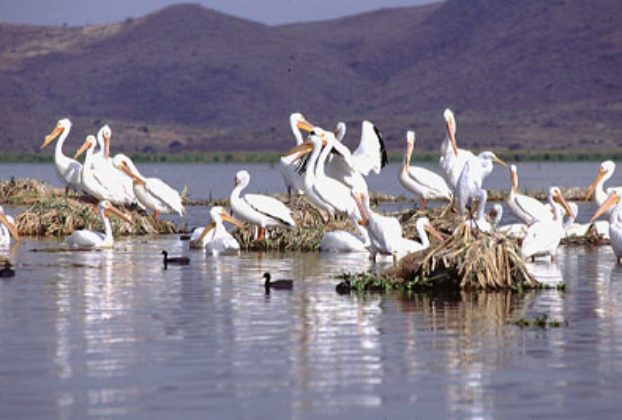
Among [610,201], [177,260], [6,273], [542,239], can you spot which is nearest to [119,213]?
[177,260]

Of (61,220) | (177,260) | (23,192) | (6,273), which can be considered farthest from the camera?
(23,192)

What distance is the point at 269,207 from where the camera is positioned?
18.4 metres

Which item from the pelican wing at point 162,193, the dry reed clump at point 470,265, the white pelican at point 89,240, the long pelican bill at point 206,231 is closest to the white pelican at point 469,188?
the dry reed clump at point 470,265

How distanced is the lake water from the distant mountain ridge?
94142 millimetres

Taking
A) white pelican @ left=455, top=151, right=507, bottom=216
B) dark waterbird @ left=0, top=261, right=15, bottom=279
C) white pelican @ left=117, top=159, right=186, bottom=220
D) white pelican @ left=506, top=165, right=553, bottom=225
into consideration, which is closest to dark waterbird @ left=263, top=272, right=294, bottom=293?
dark waterbird @ left=0, top=261, right=15, bottom=279

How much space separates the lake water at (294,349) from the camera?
7906mm

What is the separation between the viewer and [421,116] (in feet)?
419

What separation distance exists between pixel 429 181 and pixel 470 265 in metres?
7.58

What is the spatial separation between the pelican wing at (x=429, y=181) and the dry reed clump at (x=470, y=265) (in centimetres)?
712

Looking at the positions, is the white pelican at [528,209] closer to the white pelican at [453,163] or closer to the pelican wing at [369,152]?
the white pelican at [453,163]

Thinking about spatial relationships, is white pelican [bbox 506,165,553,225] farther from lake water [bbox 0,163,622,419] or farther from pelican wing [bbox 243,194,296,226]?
lake water [bbox 0,163,622,419]

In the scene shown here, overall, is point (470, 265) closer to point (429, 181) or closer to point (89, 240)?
point (89, 240)

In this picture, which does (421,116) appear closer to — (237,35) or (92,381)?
(237,35)

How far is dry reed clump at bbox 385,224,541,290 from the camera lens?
42.6ft
